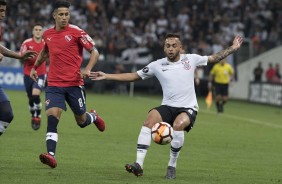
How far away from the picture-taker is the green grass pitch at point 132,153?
13000mm

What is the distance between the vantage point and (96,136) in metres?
20.2

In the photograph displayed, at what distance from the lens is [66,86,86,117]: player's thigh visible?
1451cm

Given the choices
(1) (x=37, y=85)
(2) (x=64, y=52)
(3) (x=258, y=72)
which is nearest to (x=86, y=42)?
(2) (x=64, y=52)

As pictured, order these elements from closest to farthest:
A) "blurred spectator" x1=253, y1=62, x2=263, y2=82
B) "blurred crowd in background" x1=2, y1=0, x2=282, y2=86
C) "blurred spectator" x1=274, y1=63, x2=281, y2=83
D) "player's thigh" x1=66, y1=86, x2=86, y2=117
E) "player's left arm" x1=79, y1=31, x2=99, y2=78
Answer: "player's left arm" x1=79, y1=31, x2=99, y2=78 → "player's thigh" x1=66, y1=86, x2=86, y2=117 → "blurred spectator" x1=274, y1=63, x2=281, y2=83 → "blurred spectator" x1=253, y1=62, x2=263, y2=82 → "blurred crowd in background" x1=2, y1=0, x2=282, y2=86

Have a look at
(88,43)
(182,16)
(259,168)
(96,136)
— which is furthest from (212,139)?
(182,16)

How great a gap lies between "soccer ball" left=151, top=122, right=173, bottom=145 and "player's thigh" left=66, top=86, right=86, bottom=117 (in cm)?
230

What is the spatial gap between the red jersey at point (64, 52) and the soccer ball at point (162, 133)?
2365 millimetres

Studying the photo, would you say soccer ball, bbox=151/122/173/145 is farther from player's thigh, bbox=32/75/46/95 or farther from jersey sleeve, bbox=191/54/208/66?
player's thigh, bbox=32/75/46/95

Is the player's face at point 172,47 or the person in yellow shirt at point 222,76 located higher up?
the player's face at point 172,47

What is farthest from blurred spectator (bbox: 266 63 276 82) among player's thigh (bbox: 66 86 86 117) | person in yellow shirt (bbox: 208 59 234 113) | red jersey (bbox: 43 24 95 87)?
red jersey (bbox: 43 24 95 87)

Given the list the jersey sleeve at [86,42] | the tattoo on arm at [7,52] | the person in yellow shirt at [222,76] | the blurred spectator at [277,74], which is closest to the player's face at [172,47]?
the jersey sleeve at [86,42]

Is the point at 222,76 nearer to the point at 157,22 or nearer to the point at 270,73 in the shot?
the point at 270,73

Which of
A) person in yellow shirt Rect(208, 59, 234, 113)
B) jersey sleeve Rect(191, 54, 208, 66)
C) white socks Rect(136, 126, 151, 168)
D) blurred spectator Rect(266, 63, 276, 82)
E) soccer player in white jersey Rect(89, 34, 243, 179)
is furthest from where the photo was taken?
blurred spectator Rect(266, 63, 276, 82)

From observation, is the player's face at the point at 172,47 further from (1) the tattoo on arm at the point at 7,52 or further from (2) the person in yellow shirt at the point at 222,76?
(2) the person in yellow shirt at the point at 222,76
